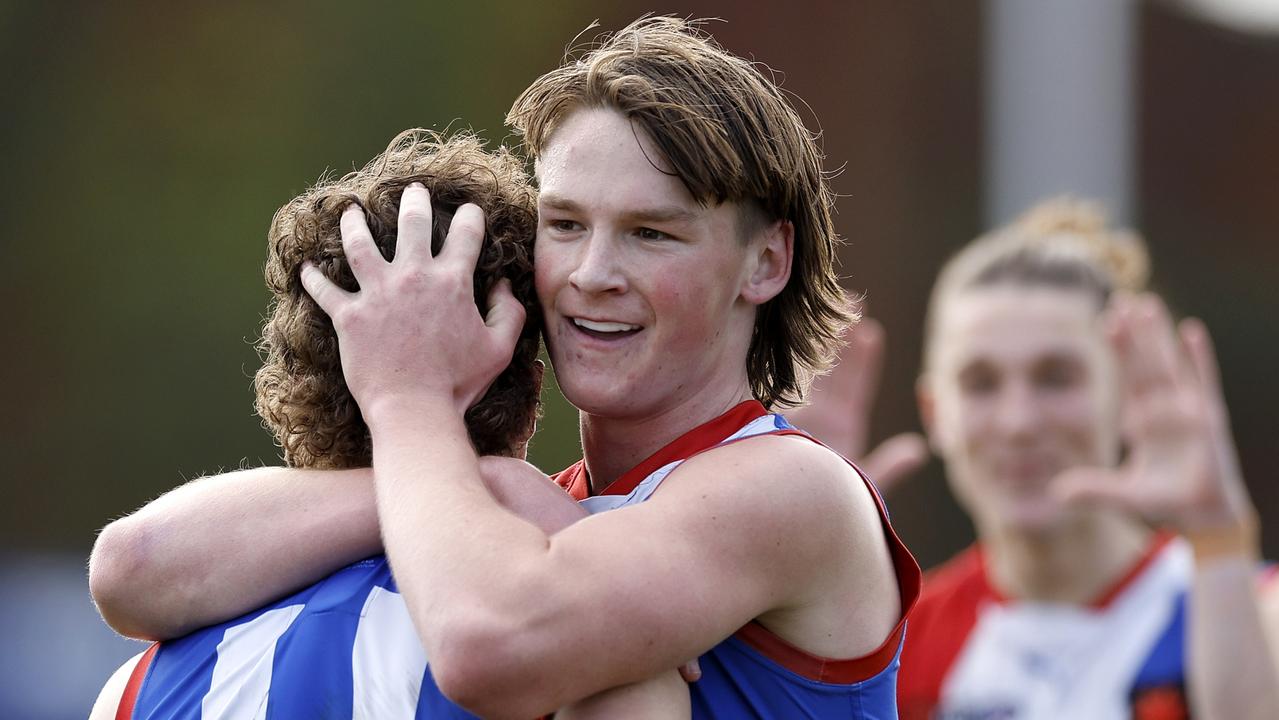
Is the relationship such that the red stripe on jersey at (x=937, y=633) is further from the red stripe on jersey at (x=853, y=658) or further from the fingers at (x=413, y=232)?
the fingers at (x=413, y=232)

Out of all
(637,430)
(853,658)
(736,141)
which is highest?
(736,141)

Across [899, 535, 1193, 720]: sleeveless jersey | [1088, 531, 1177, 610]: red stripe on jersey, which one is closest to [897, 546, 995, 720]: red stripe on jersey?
[899, 535, 1193, 720]: sleeveless jersey

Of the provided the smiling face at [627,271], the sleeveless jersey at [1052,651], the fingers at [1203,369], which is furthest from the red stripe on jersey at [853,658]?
the sleeveless jersey at [1052,651]

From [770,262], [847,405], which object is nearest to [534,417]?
[770,262]

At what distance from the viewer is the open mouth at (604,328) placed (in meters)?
2.48

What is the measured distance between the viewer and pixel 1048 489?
5.27m

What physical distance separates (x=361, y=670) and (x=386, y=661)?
0.04m

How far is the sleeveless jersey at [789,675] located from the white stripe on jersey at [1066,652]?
2.47m

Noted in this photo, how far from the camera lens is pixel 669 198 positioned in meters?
2.42

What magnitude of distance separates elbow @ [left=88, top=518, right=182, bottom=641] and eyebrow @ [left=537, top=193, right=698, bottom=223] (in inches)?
32.6

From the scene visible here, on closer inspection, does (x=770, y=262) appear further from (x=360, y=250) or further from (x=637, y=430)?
(x=360, y=250)

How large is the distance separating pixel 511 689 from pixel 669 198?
84 centimetres

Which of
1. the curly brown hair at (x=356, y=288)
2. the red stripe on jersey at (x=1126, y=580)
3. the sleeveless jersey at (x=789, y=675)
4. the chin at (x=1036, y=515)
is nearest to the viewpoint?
the sleeveless jersey at (x=789, y=675)

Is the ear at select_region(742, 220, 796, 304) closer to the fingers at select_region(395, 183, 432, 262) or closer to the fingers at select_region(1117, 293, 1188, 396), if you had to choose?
the fingers at select_region(395, 183, 432, 262)
